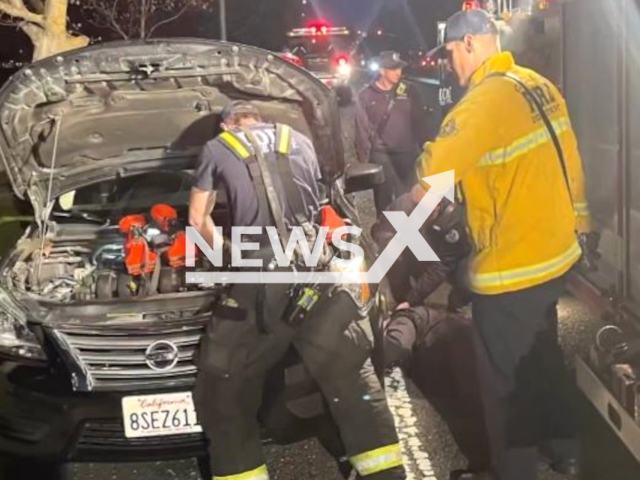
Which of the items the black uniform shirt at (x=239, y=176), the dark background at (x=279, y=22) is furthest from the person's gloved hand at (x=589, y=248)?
the dark background at (x=279, y=22)

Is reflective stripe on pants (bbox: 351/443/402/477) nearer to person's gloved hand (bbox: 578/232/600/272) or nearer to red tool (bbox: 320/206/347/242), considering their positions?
red tool (bbox: 320/206/347/242)

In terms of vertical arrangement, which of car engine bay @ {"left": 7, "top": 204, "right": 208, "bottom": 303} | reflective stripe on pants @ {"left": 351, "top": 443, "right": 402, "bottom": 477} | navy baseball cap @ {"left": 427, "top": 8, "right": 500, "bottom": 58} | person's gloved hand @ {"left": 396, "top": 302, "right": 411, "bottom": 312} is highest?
navy baseball cap @ {"left": 427, "top": 8, "right": 500, "bottom": 58}

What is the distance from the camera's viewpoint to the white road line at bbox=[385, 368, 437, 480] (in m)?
4.32

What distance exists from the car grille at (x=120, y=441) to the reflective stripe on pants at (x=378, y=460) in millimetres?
667

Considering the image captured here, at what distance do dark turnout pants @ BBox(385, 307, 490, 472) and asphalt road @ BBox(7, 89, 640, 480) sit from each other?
0.13m

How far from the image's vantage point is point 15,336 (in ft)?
13.6

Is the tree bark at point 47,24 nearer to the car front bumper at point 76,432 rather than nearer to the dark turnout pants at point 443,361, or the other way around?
the dark turnout pants at point 443,361

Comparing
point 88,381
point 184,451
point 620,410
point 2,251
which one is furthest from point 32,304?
point 2,251

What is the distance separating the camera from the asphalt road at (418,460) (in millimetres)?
4223

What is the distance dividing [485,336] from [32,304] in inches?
77.2

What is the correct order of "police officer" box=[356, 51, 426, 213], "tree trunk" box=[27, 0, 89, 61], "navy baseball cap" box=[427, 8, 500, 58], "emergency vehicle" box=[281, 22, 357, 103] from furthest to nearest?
"emergency vehicle" box=[281, 22, 357, 103] < "tree trunk" box=[27, 0, 89, 61] < "police officer" box=[356, 51, 426, 213] < "navy baseball cap" box=[427, 8, 500, 58]

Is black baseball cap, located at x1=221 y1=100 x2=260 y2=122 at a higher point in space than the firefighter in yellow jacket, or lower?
higher

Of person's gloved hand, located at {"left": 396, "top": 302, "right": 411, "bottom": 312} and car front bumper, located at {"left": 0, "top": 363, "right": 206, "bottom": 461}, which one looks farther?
person's gloved hand, located at {"left": 396, "top": 302, "right": 411, "bottom": 312}

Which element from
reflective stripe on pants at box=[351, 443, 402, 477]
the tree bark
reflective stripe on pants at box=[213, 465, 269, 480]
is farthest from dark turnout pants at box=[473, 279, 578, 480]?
the tree bark
